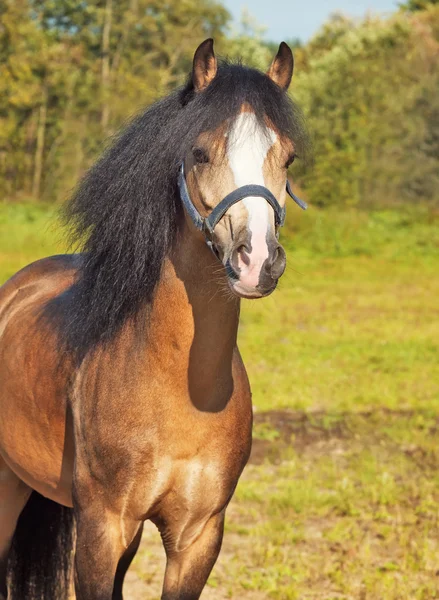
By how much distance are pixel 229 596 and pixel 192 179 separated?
2.37 meters

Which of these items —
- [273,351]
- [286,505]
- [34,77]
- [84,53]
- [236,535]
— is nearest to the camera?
[236,535]

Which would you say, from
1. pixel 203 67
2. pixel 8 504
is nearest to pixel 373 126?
pixel 8 504

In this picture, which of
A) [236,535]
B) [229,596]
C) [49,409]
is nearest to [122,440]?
[49,409]

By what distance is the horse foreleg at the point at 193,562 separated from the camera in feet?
9.29

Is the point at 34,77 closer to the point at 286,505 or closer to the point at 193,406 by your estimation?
the point at 286,505

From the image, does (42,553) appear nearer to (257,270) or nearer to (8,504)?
(8,504)

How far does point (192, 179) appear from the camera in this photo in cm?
259

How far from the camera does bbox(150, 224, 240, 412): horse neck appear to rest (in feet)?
8.81

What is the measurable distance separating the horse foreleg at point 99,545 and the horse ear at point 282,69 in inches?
53.8

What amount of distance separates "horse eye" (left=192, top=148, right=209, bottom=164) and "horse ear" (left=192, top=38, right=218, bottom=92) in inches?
8.9

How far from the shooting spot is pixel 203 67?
2645 millimetres

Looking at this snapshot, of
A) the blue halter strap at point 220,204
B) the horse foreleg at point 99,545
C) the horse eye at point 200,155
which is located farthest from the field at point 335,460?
the horse foreleg at point 99,545

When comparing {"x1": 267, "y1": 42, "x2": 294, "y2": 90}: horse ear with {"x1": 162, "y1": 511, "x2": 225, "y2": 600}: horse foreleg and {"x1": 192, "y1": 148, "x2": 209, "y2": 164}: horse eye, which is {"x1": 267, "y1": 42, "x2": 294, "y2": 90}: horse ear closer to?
{"x1": 192, "y1": 148, "x2": 209, "y2": 164}: horse eye

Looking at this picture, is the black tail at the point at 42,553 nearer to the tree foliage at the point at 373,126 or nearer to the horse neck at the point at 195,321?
the horse neck at the point at 195,321
